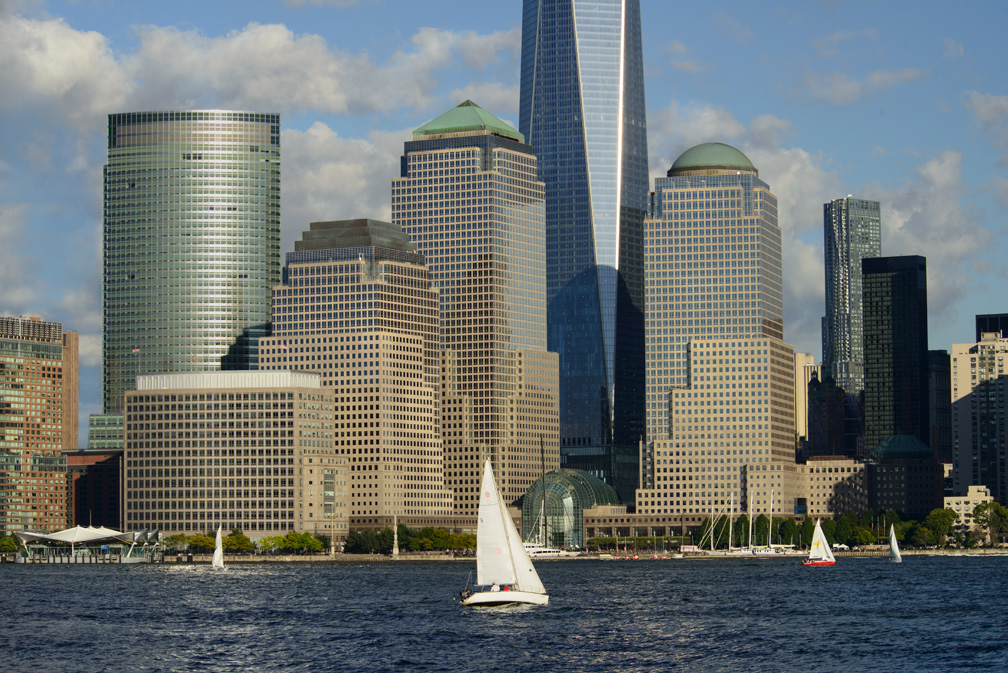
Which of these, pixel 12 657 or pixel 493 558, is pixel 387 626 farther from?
pixel 12 657

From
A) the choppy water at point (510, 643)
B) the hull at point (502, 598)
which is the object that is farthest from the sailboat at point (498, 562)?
the choppy water at point (510, 643)

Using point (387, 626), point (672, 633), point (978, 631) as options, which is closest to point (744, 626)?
point (672, 633)

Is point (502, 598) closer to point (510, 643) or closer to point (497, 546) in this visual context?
point (497, 546)

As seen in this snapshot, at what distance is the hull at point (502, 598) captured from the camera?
7603 inches

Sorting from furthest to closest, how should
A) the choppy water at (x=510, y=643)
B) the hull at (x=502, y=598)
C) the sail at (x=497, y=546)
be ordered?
the hull at (x=502, y=598), the sail at (x=497, y=546), the choppy water at (x=510, y=643)

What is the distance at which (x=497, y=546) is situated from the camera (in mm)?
189000

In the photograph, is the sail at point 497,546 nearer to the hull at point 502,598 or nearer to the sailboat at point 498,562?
the sailboat at point 498,562

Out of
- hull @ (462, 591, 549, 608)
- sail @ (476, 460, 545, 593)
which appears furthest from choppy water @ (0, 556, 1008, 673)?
sail @ (476, 460, 545, 593)

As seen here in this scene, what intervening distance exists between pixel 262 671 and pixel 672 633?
1828 inches

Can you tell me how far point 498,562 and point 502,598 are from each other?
4.93 meters

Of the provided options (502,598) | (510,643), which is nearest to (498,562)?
(502,598)

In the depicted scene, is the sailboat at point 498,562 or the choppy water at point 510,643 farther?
the sailboat at point 498,562

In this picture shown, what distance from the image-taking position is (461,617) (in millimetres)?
193000

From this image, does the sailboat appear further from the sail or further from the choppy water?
the choppy water
